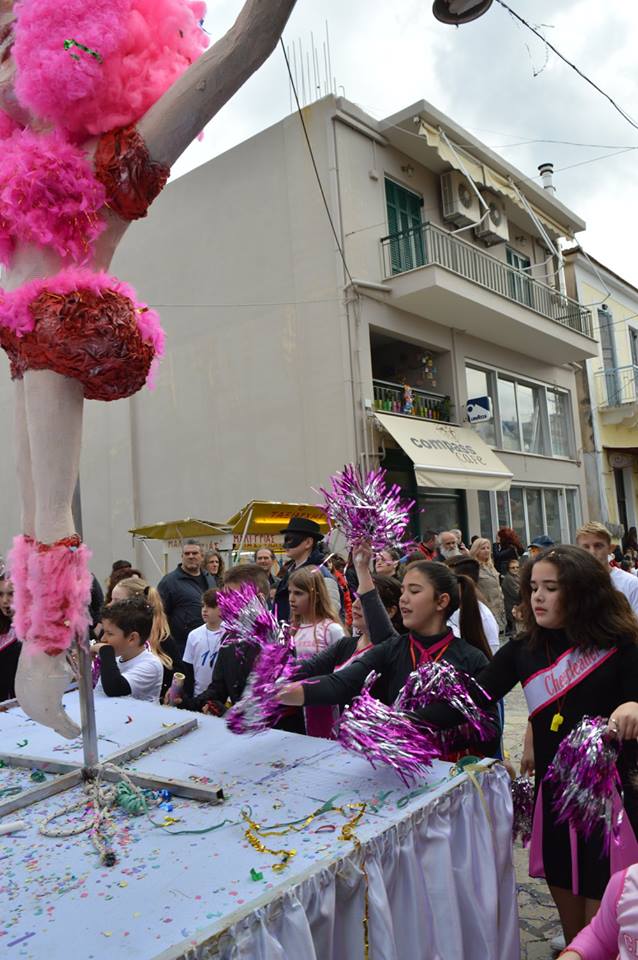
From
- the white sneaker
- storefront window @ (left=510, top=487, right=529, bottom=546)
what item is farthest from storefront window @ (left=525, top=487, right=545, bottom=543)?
the white sneaker

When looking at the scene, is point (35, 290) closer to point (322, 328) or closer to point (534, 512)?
point (322, 328)

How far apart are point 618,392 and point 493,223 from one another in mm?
6265

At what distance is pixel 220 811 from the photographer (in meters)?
1.83

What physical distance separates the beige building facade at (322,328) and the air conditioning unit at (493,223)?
0.04 metres

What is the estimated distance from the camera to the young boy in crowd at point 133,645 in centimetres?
345

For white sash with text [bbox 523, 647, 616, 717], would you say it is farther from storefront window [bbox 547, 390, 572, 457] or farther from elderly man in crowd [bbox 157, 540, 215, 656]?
storefront window [bbox 547, 390, 572, 457]

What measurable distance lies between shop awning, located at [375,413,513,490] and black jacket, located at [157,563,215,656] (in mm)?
5504

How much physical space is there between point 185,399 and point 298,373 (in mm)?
2359

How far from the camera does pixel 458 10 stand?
9.10 feet

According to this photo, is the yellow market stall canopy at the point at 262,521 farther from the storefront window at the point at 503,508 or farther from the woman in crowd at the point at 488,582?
the storefront window at the point at 503,508

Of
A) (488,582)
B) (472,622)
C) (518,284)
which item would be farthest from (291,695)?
(518,284)

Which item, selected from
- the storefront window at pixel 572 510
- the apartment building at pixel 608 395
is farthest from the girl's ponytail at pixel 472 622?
the apartment building at pixel 608 395

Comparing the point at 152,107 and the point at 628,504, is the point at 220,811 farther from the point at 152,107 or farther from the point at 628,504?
the point at 628,504

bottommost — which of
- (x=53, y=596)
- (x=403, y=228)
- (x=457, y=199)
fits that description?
(x=53, y=596)
